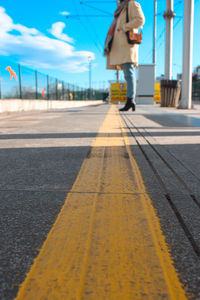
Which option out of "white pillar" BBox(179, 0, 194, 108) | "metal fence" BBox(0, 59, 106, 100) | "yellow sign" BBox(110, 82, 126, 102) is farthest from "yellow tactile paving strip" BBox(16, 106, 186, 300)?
"yellow sign" BBox(110, 82, 126, 102)

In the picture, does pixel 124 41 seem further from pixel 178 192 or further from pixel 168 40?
pixel 168 40

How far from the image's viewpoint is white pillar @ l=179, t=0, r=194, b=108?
10.1 metres

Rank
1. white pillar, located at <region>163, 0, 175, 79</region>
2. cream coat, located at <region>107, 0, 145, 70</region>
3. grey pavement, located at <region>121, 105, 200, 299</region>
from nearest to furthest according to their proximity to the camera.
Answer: grey pavement, located at <region>121, 105, 200, 299</region> < cream coat, located at <region>107, 0, 145, 70</region> < white pillar, located at <region>163, 0, 175, 79</region>

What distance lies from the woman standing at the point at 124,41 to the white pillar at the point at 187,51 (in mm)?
4476

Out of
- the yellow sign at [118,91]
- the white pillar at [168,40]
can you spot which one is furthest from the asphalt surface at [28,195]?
the yellow sign at [118,91]

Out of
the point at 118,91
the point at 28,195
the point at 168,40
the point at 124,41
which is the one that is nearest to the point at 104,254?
the point at 28,195

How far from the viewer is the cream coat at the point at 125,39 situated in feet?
19.3

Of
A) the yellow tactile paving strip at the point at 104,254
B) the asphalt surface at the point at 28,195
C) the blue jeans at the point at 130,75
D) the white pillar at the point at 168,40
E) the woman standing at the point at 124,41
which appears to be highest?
the white pillar at the point at 168,40

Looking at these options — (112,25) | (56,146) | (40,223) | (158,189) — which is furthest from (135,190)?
(112,25)

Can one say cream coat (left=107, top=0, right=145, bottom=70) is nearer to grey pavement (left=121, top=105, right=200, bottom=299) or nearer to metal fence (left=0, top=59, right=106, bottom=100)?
grey pavement (left=121, top=105, right=200, bottom=299)

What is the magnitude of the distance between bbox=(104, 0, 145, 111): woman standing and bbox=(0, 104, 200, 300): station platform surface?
453 cm

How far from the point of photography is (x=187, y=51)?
10336 millimetres

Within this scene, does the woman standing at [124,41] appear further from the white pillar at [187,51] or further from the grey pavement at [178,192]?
the white pillar at [187,51]

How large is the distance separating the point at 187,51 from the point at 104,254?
1063 cm
